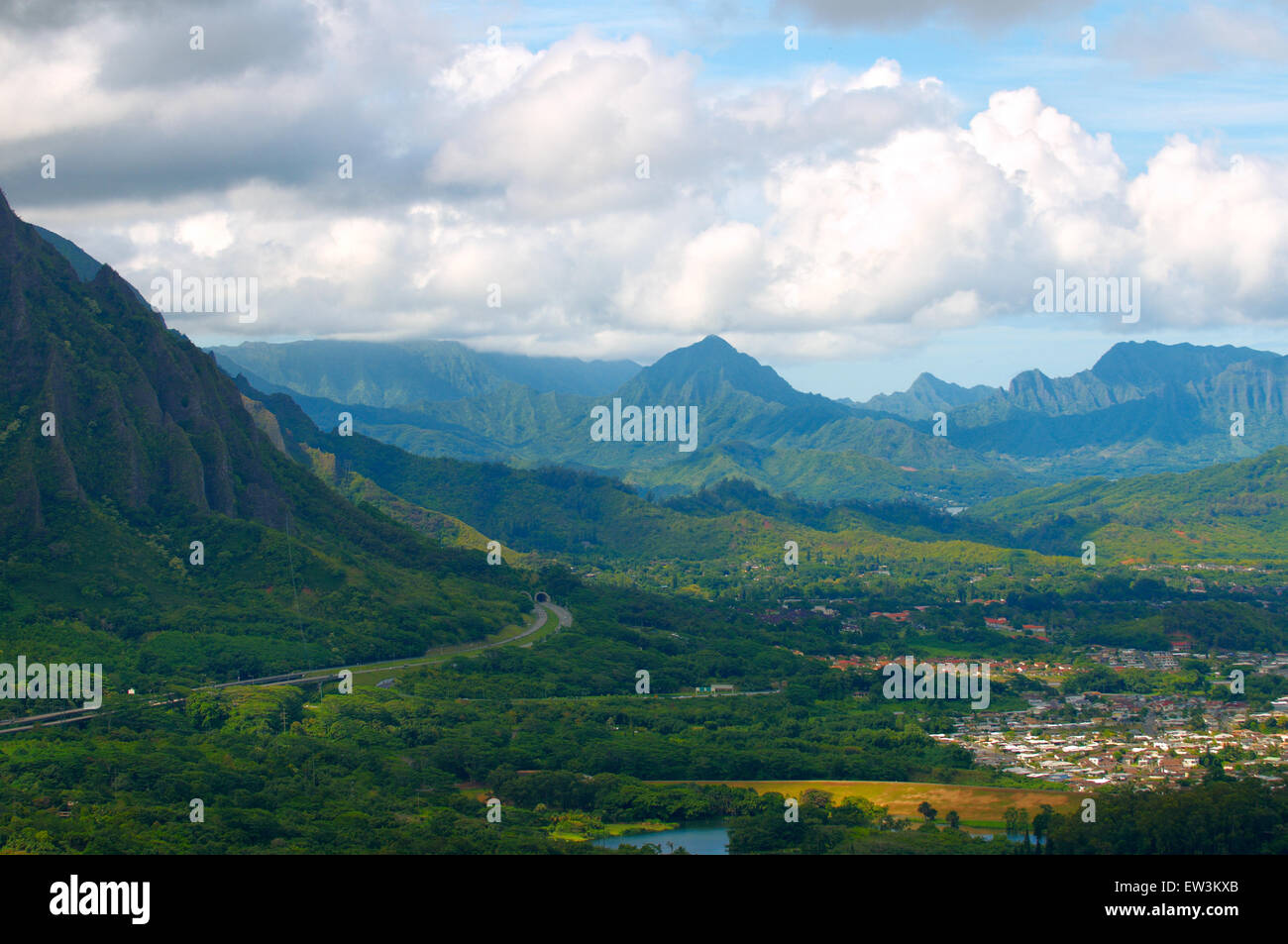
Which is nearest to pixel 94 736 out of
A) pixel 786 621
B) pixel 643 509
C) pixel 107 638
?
pixel 107 638

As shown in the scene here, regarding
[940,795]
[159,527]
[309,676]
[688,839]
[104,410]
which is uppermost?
[104,410]

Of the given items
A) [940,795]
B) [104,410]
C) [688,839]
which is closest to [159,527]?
[104,410]

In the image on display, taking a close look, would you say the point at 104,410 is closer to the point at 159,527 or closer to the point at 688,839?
the point at 159,527

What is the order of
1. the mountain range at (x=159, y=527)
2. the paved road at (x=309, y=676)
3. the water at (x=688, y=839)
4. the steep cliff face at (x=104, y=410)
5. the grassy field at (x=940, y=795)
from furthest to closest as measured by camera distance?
the steep cliff face at (x=104, y=410) < the mountain range at (x=159, y=527) < the paved road at (x=309, y=676) < the grassy field at (x=940, y=795) < the water at (x=688, y=839)

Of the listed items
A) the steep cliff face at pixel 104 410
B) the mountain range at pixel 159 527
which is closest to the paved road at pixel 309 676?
the mountain range at pixel 159 527

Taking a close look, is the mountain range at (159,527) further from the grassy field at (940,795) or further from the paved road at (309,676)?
the grassy field at (940,795)

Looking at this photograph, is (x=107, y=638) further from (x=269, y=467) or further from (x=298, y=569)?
(x=269, y=467)

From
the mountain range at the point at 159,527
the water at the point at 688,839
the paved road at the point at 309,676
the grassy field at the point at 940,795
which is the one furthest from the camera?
the mountain range at the point at 159,527
